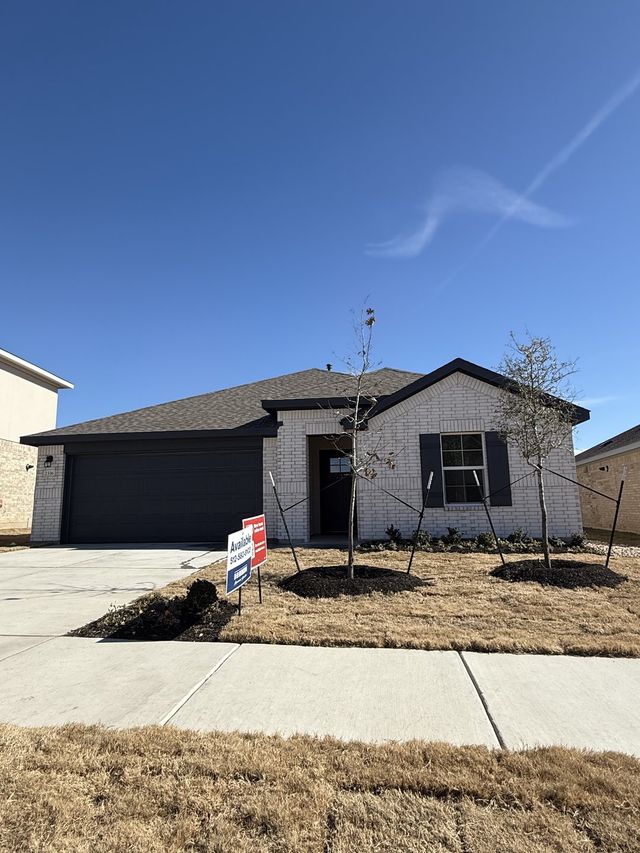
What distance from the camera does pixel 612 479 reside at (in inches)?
724

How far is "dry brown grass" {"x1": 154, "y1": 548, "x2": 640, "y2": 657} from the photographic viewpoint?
4.59 meters

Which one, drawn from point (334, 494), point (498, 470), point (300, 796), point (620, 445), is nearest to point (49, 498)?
point (334, 494)

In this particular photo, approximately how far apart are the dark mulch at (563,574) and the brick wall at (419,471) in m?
3.78

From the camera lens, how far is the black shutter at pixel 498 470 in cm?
1158

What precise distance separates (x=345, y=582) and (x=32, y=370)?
23.2 m

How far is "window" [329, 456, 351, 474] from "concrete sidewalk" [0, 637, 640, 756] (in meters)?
10.2

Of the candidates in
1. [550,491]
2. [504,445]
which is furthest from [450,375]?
[550,491]

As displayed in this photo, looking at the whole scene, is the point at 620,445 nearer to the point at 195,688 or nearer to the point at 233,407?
the point at 233,407

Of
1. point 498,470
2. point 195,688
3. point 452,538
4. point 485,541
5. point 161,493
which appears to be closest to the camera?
point 195,688

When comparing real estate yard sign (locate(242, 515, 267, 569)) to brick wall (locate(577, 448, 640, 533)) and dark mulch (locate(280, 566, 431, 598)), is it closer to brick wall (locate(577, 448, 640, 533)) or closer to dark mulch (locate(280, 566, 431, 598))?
dark mulch (locate(280, 566, 431, 598))

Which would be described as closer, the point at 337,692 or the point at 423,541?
the point at 337,692

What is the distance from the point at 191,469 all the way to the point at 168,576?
5.87 meters

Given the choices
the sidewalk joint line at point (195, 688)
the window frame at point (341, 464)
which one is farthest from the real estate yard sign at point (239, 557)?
the window frame at point (341, 464)

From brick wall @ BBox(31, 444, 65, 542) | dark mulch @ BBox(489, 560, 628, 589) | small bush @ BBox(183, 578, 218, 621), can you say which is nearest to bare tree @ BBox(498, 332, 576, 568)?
dark mulch @ BBox(489, 560, 628, 589)
